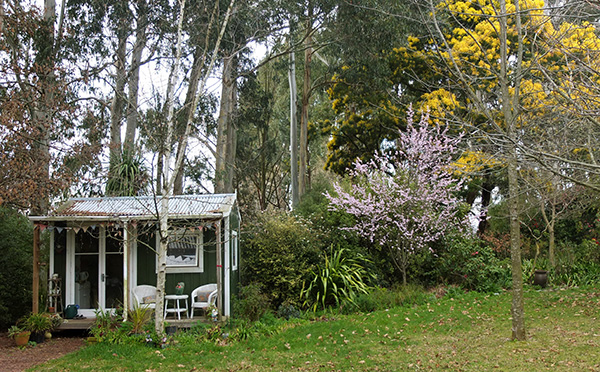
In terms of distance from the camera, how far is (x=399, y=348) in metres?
7.70

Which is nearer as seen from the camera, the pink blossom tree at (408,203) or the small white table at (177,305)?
the small white table at (177,305)

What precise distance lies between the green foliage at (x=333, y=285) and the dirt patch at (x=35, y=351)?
15.4 feet

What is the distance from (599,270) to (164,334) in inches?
428

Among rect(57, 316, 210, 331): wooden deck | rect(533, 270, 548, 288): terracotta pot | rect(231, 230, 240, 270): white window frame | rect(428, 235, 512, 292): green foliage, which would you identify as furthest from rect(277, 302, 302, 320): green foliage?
rect(533, 270, 548, 288): terracotta pot

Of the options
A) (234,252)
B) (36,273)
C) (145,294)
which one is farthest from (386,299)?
(36,273)

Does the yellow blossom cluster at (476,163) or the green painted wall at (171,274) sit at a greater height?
the yellow blossom cluster at (476,163)

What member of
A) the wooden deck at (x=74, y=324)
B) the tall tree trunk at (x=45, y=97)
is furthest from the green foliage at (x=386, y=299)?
the tall tree trunk at (x=45, y=97)

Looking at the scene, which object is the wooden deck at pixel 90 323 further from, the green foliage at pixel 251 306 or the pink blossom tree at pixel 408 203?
the pink blossom tree at pixel 408 203

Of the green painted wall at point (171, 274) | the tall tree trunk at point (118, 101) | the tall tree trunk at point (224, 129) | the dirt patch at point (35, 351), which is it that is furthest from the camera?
the tall tree trunk at point (224, 129)

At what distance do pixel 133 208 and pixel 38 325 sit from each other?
8.90 feet

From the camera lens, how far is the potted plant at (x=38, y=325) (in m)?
9.20

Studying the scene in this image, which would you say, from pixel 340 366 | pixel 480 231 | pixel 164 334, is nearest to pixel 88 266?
pixel 164 334

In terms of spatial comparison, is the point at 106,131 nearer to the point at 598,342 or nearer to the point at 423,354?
the point at 423,354

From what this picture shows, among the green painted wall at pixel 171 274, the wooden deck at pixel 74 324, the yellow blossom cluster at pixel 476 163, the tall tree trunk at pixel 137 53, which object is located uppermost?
the tall tree trunk at pixel 137 53
